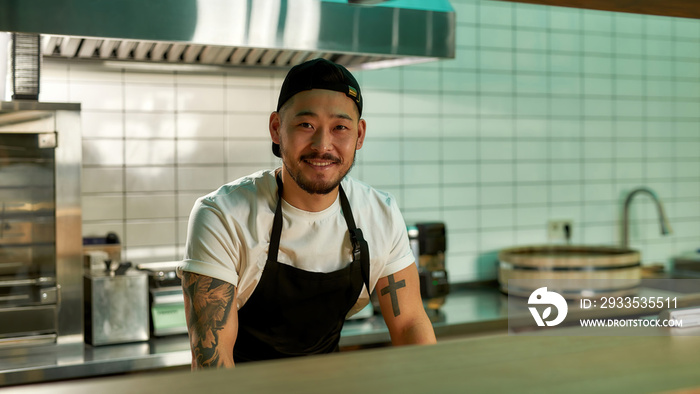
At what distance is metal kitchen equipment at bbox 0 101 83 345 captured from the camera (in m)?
2.35

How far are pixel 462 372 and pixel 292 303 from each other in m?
0.79

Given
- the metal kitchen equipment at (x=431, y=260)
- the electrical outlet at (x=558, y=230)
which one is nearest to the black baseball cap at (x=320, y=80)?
the metal kitchen equipment at (x=431, y=260)

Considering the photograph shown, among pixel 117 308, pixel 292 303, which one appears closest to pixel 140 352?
pixel 117 308

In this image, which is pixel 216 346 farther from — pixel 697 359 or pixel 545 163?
pixel 545 163

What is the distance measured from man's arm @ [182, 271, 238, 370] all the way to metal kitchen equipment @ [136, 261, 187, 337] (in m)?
1.19

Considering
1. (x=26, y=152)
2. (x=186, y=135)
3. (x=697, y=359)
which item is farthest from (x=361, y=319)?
(x=697, y=359)

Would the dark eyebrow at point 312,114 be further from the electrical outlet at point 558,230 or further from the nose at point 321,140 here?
the electrical outlet at point 558,230

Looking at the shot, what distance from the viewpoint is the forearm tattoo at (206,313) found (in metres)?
1.37

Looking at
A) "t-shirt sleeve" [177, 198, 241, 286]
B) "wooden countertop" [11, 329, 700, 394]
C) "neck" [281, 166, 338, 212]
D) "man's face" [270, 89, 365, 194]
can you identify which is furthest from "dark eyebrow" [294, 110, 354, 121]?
"wooden countertop" [11, 329, 700, 394]

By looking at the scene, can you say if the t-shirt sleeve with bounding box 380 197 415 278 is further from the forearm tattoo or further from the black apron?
the forearm tattoo

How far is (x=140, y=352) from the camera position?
94.4 inches

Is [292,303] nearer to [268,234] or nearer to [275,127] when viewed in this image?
[268,234]

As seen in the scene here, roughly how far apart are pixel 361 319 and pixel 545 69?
1.75 meters

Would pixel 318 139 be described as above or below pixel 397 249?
above
